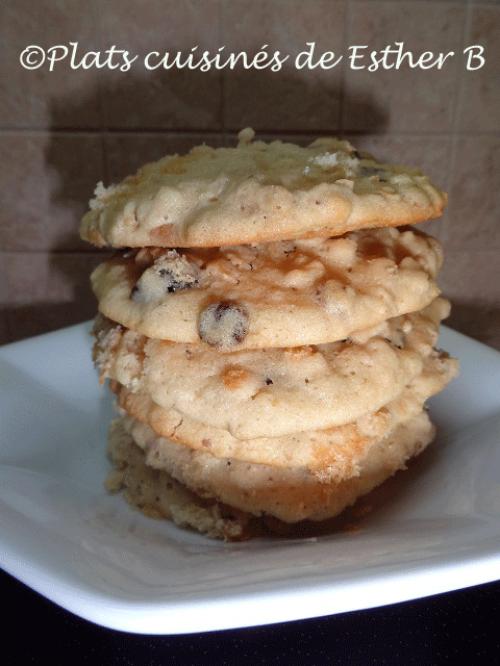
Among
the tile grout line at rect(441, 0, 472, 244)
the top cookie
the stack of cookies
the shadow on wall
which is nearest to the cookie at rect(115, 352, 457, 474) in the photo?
the stack of cookies

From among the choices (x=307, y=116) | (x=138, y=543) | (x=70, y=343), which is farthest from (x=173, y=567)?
(x=307, y=116)

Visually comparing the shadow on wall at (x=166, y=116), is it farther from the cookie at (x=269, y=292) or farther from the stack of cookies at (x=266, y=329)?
the cookie at (x=269, y=292)

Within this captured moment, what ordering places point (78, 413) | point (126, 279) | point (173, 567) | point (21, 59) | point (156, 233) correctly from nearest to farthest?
1. point (173, 567)
2. point (156, 233)
3. point (126, 279)
4. point (78, 413)
5. point (21, 59)

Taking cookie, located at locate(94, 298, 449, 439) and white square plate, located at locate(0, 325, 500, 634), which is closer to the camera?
white square plate, located at locate(0, 325, 500, 634)

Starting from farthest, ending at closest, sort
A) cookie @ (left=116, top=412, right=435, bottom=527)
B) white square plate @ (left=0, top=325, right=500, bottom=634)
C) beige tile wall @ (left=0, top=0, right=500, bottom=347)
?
beige tile wall @ (left=0, top=0, right=500, bottom=347) < cookie @ (left=116, top=412, right=435, bottom=527) < white square plate @ (left=0, top=325, right=500, bottom=634)

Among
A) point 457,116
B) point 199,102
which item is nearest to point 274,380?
point 199,102

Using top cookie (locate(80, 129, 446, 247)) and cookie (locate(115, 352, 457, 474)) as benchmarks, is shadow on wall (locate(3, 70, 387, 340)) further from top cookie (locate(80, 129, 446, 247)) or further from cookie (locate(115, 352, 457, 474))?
cookie (locate(115, 352, 457, 474))

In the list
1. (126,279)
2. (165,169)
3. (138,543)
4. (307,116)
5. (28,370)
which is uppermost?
(307,116)

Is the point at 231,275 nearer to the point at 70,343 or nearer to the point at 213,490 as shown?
the point at 213,490
